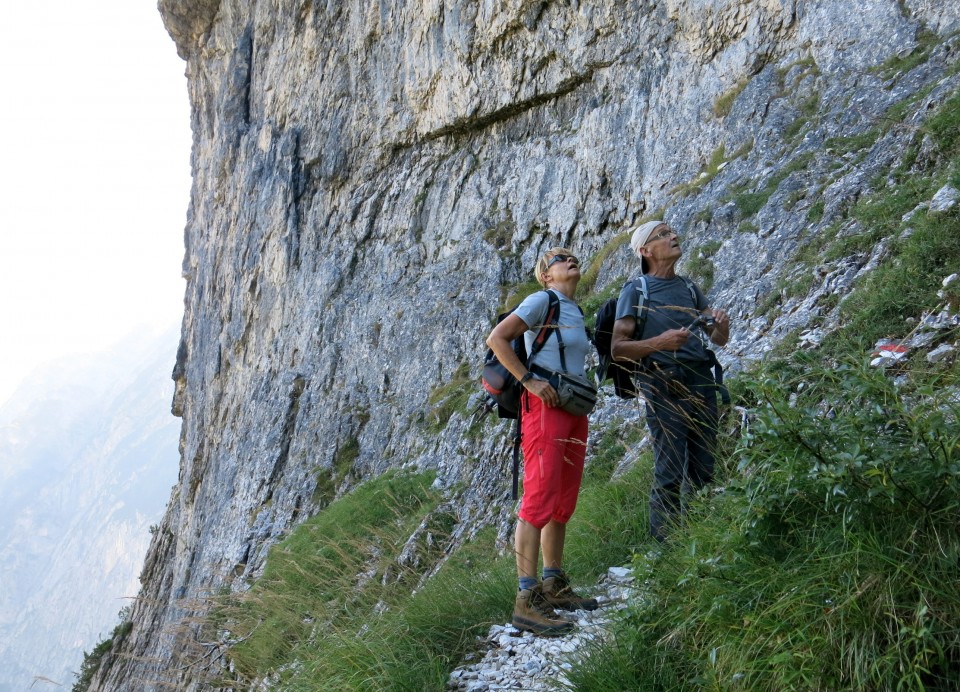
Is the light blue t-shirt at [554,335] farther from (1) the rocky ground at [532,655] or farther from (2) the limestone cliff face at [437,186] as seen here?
(2) the limestone cliff face at [437,186]

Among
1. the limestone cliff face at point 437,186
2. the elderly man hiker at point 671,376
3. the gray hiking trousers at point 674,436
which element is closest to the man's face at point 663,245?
the elderly man hiker at point 671,376

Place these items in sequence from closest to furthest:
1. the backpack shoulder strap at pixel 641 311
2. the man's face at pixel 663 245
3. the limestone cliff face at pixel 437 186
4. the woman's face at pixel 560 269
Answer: the woman's face at pixel 560 269
the backpack shoulder strap at pixel 641 311
the man's face at pixel 663 245
the limestone cliff face at pixel 437 186

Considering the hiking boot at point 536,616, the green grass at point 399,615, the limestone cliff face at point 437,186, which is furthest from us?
the limestone cliff face at point 437,186

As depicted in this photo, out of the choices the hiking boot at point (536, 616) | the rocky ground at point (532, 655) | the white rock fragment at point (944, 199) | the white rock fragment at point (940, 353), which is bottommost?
the rocky ground at point (532, 655)

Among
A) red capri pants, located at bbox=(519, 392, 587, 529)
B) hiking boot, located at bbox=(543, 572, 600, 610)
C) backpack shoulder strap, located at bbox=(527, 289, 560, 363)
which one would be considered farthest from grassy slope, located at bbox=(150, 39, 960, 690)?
backpack shoulder strap, located at bbox=(527, 289, 560, 363)

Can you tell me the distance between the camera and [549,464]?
14.5 feet

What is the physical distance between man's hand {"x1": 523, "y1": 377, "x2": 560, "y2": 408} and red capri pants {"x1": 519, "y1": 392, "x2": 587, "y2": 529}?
0.07 m

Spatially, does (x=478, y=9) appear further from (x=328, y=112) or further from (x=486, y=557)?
(x=486, y=557)

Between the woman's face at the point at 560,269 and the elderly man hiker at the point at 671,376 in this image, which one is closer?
the elderly man hiker at the point at 671,376

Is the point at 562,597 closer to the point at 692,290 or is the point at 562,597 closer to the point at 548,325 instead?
the point at 548,325

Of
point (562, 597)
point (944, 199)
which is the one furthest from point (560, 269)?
point (944, 199)

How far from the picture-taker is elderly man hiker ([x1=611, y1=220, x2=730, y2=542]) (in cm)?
469

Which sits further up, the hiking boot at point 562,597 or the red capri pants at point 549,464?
the red capri pants at point 549,464

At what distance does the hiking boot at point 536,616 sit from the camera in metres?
4.14
